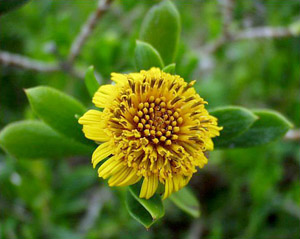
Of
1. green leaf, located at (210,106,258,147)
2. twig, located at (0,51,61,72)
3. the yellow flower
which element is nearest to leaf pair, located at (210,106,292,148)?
green leaf, located at (210,106,258,147)

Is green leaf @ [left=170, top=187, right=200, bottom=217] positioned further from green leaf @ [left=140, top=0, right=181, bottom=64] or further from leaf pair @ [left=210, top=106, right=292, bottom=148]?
green leaf @ [left=140, top=0, right=181, bottom=64]

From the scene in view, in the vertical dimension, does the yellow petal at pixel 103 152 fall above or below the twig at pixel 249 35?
below

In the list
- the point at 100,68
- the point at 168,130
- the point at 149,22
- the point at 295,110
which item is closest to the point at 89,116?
the point at 168,130

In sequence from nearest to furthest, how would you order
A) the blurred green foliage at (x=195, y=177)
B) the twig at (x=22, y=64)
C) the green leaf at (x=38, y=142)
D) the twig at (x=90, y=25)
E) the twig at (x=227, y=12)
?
1. the green leaf at (x=38, y=142)
2. the twig at (x=90, y=25)
3. the twig at (x=22, y=64)
4. the blurred green foliage at (x=195, y=177)
5. the twig at (x=227, y=12)

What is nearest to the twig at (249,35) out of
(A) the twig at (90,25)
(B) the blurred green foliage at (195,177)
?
(B) the blurred green foliage at (195,177)

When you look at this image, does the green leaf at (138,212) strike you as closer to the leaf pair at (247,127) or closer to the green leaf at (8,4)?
the leaf pair at (247,127)

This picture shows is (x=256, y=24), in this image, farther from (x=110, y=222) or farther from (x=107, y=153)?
(x=107, y=153)
